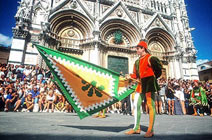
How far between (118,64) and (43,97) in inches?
384

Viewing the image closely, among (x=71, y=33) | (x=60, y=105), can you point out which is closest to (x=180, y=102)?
(x=60, y=105)

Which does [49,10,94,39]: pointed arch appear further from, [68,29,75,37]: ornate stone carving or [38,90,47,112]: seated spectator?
[38,90,47,112]: seated spectator

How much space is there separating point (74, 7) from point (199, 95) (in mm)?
14185

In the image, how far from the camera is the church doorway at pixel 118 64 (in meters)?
15.3

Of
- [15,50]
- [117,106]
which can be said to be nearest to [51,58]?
[117,106]

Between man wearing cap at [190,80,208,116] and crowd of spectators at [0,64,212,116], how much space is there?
35 centimetres

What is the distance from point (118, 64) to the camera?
614 inches

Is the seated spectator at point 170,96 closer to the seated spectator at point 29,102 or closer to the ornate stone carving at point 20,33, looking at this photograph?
the seated spectator at point 29,102

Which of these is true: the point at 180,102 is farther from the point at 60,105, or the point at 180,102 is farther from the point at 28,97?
the point at 28,97

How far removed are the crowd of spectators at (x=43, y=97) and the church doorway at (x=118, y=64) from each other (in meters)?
6.72

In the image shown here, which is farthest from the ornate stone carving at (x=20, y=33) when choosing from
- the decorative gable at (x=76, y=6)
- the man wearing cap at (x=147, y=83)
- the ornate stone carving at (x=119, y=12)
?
the man wearing cap at (x=147, y=83)

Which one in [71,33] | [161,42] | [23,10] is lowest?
[71,33]

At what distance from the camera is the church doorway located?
1529cm

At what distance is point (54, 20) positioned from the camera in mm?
13219
